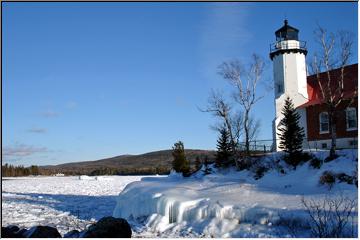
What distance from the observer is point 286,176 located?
22.2m

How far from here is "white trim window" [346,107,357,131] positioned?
89.8 ft

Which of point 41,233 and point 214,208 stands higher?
point 214,208

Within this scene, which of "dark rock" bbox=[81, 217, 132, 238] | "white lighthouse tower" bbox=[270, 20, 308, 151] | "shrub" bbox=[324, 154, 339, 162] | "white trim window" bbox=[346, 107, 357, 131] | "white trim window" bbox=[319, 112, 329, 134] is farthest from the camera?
"white lighthouse tower" bbox=[270, 20, 308, 151]

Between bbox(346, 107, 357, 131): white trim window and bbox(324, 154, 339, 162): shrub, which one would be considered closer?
bbox(324, 154, 339, 162): shrub

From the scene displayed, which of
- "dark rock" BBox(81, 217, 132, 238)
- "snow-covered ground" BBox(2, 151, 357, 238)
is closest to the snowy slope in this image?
"snow-covered ground" BBox(2, 151, 357, 238)

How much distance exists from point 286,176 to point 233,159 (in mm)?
7005

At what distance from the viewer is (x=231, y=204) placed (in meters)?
16.6

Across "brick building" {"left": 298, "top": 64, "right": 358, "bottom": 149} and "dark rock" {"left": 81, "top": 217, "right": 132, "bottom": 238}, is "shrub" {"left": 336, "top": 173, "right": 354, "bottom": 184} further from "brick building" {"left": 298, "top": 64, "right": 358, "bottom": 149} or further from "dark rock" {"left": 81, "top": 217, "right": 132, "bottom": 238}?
"dark rock" {"left": 81, "top": 217, "right": 132, "bottom": 238}

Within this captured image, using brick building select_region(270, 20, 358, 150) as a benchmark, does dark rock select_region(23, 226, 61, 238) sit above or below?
below

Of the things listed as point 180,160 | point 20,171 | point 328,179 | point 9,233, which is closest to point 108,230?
point 9,233

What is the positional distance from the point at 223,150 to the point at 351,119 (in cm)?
842

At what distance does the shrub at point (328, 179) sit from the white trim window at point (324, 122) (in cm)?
1013

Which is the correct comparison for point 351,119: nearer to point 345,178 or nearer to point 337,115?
point 337,115

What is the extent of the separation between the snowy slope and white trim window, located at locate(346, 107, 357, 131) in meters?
5.11
